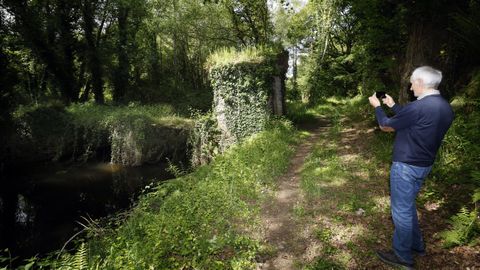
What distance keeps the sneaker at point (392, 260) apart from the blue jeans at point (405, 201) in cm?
5

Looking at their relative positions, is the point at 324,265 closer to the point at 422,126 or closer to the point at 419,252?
the point at 419,252

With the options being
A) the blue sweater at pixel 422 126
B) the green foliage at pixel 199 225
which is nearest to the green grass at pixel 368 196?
the green foliage at pixel 199 225

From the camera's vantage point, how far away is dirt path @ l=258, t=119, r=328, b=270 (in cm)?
444

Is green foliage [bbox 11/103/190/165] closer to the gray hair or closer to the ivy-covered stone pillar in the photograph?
the ivy-covered stone pillar

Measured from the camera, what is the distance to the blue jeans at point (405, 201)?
136 inches

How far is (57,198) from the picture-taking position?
10.1 m

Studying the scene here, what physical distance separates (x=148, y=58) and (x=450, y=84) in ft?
66.1

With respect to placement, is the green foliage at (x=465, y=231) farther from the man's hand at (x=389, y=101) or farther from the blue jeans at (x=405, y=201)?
the man's hand at (x=389, y=101)

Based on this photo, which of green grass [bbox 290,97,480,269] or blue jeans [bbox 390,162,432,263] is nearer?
blue jeans [bbox 390,162,432,263]

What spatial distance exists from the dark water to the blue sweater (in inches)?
258

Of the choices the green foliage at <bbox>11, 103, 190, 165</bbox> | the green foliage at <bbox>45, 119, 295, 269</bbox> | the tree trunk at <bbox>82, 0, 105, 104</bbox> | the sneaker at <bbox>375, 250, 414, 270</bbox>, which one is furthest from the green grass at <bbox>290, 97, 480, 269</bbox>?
the tree trunk at <bbox>82, 0, 105, 104</bbox>

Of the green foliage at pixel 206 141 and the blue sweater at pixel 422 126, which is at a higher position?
the blue sweater at pixel 422 126

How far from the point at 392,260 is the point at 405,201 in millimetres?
945

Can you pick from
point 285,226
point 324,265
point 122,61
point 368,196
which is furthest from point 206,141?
point 122,61
